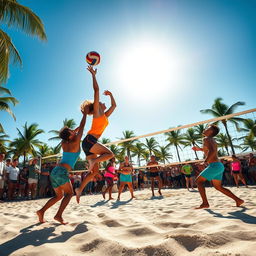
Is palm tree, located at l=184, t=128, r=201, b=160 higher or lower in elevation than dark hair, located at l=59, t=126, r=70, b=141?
higher

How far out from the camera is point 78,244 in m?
1.58

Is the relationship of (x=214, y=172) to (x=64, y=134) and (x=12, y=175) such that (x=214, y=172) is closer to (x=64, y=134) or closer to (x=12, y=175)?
(x=64, y=134)

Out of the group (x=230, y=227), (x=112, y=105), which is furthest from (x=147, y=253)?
(x=112, y=105)

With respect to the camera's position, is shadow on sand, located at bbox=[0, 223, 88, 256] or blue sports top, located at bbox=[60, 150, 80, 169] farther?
blue sports top, located at bbox=[60, 150, 80, 169]

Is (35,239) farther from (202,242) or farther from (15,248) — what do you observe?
(202,242)

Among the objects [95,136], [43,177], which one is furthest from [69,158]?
[43,177]

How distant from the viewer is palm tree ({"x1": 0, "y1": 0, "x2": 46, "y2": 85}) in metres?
7.56

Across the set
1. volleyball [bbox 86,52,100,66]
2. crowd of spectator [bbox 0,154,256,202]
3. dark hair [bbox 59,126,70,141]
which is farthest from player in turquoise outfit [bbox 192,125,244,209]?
crowd of spectator [bbox 0,154,256,202]

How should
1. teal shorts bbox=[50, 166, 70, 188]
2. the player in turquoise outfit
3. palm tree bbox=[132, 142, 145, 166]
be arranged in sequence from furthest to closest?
palm tree bbox=[132, 142, 145, 166], the player in turquoise outfit, teal shorts bbox=[50, 166, 70, 188]

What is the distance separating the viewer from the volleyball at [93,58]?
3.69 metres

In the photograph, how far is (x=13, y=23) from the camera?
25.2 ft

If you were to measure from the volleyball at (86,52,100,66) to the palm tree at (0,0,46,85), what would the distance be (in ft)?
19.8

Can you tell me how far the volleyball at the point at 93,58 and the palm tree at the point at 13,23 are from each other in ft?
19.8

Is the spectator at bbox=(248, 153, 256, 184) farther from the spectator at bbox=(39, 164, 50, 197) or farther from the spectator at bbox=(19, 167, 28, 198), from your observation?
the spectator at bbox=(19, 167, 28, 198)
